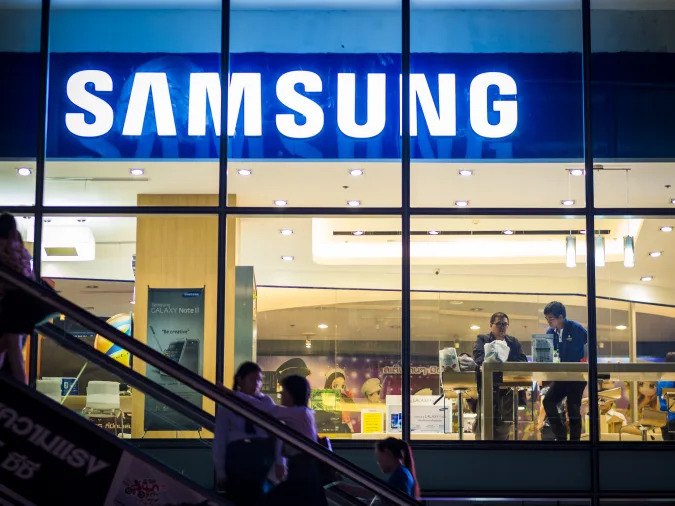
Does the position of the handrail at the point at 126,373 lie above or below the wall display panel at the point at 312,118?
below

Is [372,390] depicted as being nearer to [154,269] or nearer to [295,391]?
[154,269]

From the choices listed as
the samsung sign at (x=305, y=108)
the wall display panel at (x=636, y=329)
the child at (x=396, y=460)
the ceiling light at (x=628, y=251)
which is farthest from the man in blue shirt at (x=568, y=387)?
the child at (x=396, y=460)

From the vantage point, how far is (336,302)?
9.77 m

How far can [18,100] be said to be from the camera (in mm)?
9023

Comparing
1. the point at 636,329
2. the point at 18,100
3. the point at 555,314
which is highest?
the point at 18,100

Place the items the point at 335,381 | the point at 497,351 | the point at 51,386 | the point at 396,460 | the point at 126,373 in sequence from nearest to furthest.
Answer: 1. the point at 126,373
2. the point at 396,460
3. the point at 51,386
4. the point at 335,381
5. the point at 497,351

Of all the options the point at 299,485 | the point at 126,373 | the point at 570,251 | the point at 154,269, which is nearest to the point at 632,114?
the point at 570,251

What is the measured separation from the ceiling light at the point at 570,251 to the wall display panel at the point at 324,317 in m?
1.61

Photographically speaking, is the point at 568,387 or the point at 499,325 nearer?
the point at 568,387

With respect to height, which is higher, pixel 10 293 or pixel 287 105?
pixel 287 105

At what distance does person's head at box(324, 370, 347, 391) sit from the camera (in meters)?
9.13

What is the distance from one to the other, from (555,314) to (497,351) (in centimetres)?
65

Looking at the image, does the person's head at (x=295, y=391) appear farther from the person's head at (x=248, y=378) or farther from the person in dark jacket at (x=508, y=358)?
the person in dark jacket at (x=508, y=358)

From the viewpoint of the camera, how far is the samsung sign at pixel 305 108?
8.97 m
